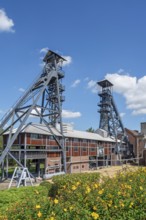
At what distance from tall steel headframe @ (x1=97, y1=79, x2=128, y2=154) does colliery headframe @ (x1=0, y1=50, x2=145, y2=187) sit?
0.25m

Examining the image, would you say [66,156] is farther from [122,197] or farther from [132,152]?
[122,197]

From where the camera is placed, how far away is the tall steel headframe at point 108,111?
5928 cm

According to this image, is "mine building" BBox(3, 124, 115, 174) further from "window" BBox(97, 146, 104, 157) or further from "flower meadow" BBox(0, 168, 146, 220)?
"flower meadow" BBox(0, 168, 146, 220)

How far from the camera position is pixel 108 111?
193 ft

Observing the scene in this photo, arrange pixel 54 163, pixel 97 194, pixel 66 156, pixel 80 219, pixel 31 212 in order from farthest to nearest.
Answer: pixel 66 156 → pixel 54 163 → pixel 97 194 → pixel 31 212 → pixel 80 219

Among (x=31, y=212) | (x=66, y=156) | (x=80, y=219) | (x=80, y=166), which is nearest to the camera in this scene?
(x=80, y=219)

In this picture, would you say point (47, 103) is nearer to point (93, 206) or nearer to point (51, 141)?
point (51, 141)

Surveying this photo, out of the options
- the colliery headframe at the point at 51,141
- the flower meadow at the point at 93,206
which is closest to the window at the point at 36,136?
the colliery headframe at the point at 51,141

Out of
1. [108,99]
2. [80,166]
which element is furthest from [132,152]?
[80,166]

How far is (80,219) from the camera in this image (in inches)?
229

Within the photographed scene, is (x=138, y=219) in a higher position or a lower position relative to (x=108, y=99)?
lower

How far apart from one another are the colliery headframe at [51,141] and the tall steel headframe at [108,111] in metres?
0.25

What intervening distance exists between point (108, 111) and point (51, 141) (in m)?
25.5

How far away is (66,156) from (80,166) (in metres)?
4.95
